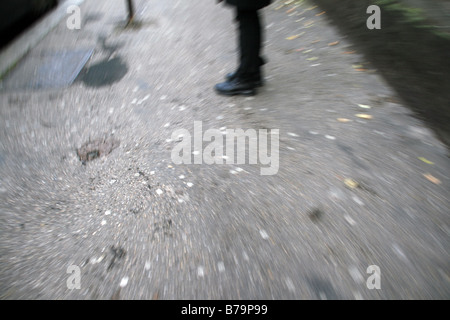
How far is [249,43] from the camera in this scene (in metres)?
3.35

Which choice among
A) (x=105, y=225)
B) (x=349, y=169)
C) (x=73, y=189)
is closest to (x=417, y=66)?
(x=349, y=169)

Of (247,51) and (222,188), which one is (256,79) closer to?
(247,51)

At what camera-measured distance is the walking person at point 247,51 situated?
3170mm

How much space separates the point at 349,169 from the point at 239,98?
5.02 feet

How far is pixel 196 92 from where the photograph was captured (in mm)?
3777

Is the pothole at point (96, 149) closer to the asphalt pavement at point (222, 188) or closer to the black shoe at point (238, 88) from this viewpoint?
the asphalt pavement at point (222, 188)

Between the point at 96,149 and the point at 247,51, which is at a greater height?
the point at 247,51

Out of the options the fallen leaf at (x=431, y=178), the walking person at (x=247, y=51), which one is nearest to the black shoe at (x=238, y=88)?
the walking person at (x=247, y=51)

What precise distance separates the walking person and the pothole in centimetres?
134

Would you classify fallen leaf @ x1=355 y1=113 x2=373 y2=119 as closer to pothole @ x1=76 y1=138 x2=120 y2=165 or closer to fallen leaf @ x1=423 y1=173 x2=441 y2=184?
fallen leaf @ x1=423 y1=173 x2=441 y2=184

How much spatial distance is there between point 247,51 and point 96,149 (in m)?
1.90

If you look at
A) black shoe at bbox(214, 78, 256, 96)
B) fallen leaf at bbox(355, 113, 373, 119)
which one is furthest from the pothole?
fallen leaf at bbox(355, 113, 373, 119)

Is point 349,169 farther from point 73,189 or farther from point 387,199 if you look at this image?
point 73,189

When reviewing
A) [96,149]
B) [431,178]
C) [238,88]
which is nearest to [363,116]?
[431,178]
